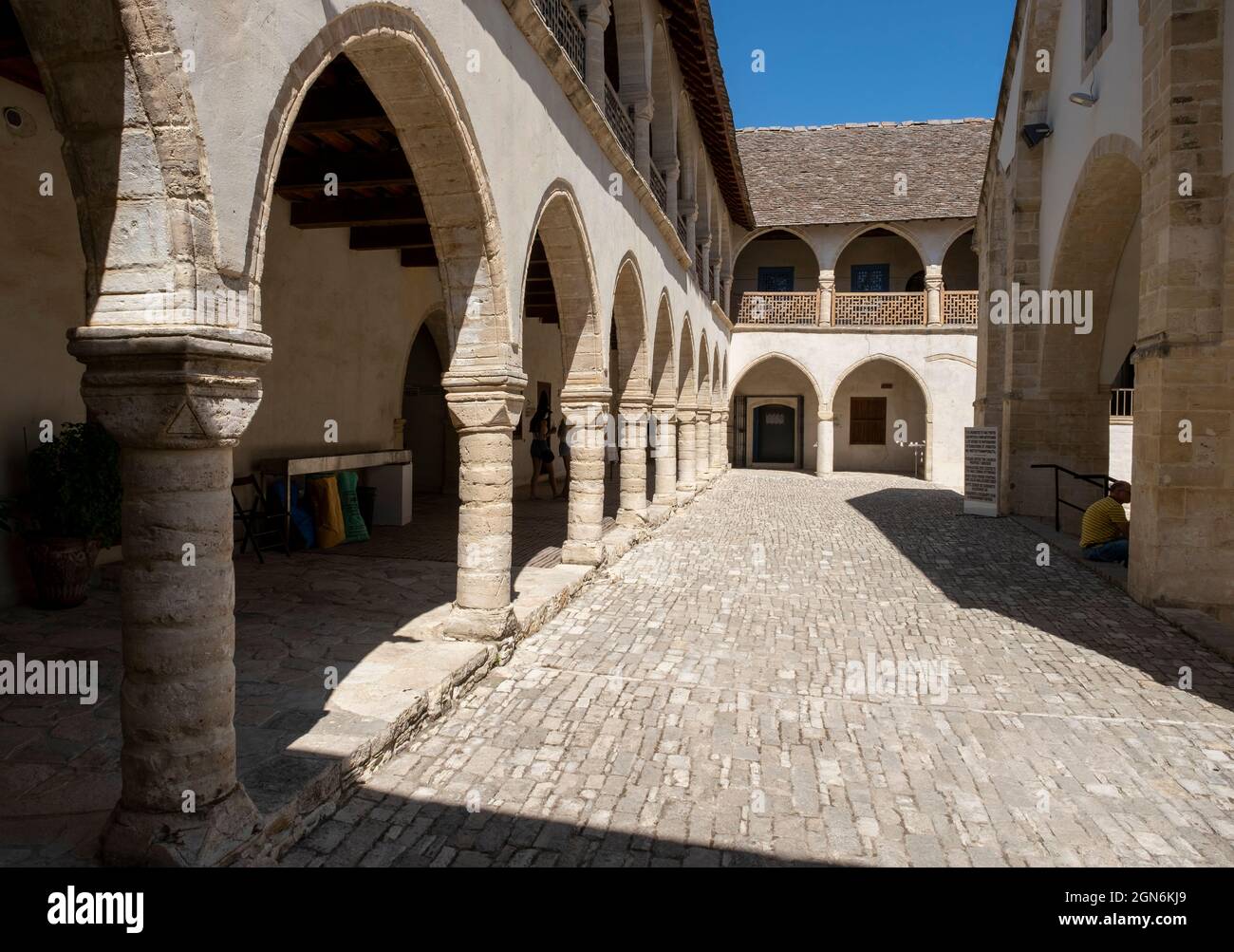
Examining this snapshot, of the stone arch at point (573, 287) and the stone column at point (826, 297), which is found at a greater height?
the stone column at point (826, 297)

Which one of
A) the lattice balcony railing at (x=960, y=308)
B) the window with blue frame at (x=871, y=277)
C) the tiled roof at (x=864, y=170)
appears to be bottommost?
the lattice balcony railing at (x=960, y=308)

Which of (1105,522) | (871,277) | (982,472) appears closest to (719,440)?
(871,277)

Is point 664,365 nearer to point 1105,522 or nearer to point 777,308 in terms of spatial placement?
point 1105,522

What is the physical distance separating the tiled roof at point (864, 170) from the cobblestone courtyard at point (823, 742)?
17.7 metres

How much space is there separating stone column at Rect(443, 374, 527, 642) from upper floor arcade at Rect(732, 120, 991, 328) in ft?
64.4

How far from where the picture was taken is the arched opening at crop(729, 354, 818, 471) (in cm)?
2669

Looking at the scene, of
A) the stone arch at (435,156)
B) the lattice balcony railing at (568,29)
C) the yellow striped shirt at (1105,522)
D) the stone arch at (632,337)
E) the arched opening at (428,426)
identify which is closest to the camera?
the stone arch at (435,156)

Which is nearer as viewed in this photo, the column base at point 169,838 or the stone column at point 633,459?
the column base at point 169,838

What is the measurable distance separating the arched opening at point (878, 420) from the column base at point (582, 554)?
18.1 metres

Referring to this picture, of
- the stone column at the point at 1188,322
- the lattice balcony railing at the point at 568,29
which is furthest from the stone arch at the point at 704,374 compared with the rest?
the stone column at the point at 1188,322

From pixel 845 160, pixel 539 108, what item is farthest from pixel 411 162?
pixel 845 160

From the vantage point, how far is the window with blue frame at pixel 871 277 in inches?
1021

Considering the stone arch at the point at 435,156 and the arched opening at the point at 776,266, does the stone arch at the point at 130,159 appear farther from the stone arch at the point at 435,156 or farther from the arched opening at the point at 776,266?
the arched opening at the point at 776,266

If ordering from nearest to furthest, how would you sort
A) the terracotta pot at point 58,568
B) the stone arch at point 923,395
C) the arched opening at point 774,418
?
the terracotta pot at point 58,568, the stone arch at point 923,395, the arched opening at point 774,418
